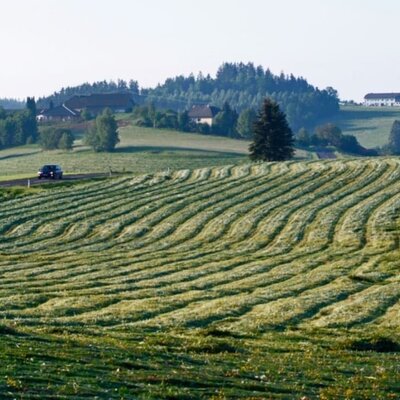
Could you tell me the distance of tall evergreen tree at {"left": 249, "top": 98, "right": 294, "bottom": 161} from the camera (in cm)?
11119

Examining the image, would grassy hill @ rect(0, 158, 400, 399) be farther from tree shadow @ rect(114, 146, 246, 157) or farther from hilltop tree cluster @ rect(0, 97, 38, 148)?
hilltop tree cluster @ rect(0, 97, 38, 148)

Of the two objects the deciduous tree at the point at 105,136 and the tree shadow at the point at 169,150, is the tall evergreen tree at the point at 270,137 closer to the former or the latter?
the tree shadow at the point at 169,150

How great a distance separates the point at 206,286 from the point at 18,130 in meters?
139

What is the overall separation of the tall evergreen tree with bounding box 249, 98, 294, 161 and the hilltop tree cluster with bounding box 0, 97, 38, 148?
238ft

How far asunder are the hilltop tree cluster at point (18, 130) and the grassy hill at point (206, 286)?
3565 inches

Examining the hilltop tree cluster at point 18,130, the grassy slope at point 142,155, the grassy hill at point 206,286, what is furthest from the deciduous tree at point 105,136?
the grassy hill at point 206,286

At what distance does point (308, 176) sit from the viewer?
84562 millimetres

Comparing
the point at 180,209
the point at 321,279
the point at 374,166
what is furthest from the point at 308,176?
the point at 321,279

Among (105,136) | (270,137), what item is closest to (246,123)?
(105,136)

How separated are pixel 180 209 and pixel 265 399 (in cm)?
4964

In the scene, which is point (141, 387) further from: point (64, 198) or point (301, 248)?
point (64, 198)

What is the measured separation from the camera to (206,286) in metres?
42.2

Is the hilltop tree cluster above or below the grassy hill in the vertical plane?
above

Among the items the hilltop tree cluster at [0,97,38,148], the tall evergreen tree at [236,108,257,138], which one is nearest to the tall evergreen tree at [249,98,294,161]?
the tall evergreen tree at [236,108,257,138]
